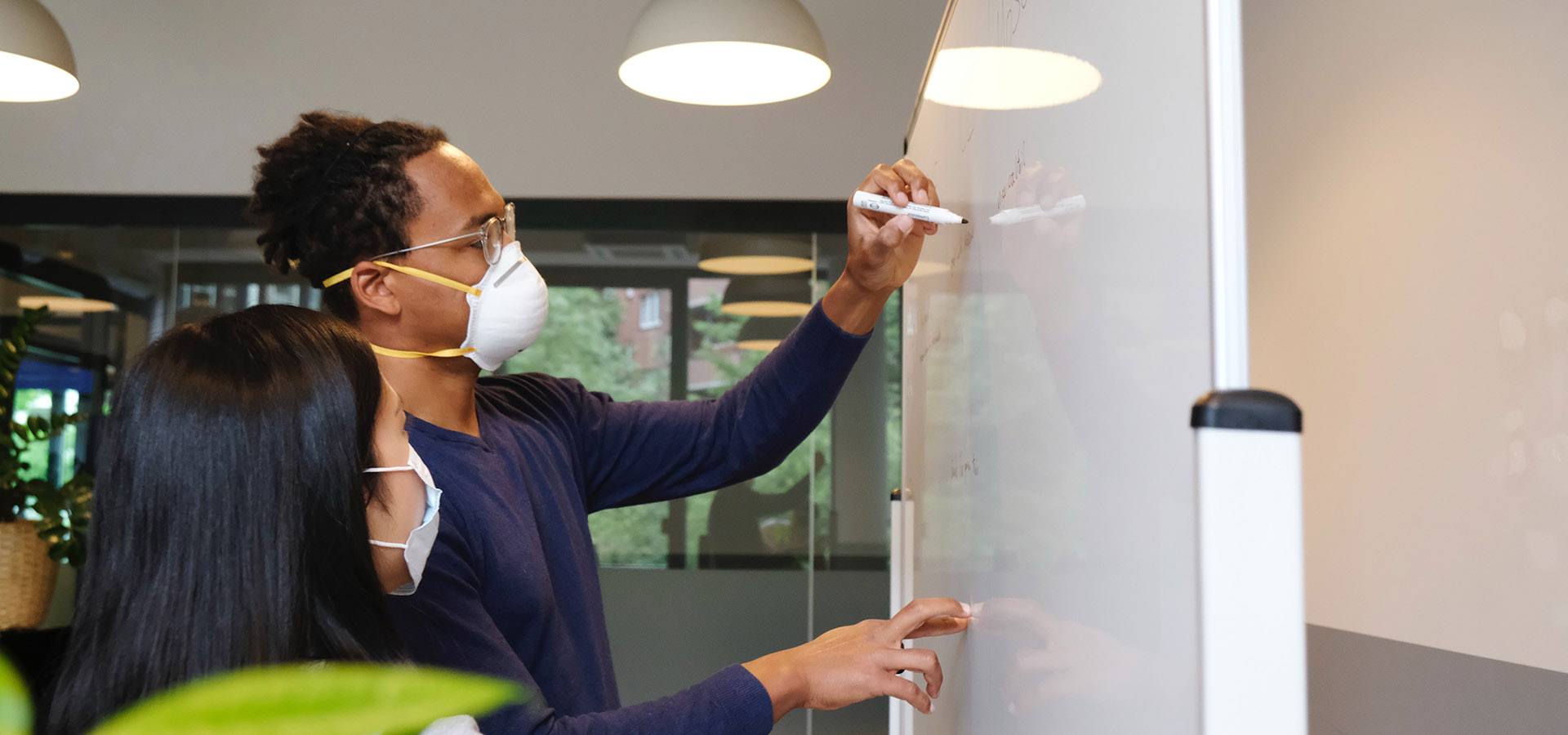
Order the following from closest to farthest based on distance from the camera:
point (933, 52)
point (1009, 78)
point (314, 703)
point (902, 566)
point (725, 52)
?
point (314, 703) < point (1009, 78) < point (933, 52) < point (902, 566) < point (725, 52)

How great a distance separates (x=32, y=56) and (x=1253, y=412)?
8.62 ft

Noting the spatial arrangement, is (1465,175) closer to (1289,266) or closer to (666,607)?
(1289,266)

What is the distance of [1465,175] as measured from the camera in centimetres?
121

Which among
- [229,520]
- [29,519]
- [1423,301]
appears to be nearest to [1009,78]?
[1423,301]

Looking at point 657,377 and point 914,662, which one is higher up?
point 657,377

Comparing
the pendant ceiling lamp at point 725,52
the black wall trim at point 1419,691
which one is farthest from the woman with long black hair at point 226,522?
the pendant ceiling lamp at point 725,52

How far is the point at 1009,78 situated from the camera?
99cm

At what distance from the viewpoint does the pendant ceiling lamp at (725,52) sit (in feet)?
6.77

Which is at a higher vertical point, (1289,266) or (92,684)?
(1289,266)

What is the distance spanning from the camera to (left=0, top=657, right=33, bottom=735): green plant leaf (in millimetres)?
255

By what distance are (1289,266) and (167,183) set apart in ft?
11.1

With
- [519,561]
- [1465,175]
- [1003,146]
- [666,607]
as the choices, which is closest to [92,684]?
[519,561]

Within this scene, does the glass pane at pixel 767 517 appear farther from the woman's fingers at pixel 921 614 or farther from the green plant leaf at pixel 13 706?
the green plant leaf at pixel 13 706

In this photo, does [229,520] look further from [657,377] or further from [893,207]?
[657,377]
